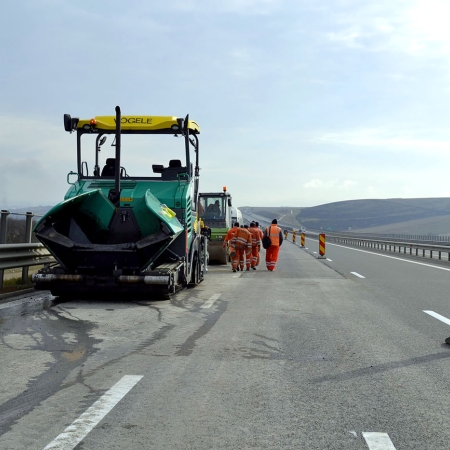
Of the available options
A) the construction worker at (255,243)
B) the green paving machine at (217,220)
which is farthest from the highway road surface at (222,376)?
the green paving machine at (217,220)

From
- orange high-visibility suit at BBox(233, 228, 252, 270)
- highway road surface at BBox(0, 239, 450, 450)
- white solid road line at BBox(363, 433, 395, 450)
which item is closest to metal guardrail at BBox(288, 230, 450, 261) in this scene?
orange high-visibility suit at BBox(233, 228, 252, 270)

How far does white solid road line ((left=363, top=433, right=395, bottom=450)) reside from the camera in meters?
3.96

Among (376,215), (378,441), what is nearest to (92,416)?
(378,441)

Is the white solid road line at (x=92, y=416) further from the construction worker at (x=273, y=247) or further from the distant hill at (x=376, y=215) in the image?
the distant hill at (x=376, y=215)

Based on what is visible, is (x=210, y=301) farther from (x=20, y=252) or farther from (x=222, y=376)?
(x=222, y=376)

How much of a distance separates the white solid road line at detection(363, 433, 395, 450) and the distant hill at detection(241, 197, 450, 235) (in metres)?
87.3

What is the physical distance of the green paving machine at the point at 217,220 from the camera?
23.9 meters

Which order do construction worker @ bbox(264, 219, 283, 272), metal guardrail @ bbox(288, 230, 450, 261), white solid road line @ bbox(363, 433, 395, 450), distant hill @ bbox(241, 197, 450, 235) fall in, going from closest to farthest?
white solid road line @ bbox(363, 433, 395, 450) → construction worker @ bbox(264, 219, 283, 272) → metal guardrail @ bbox(288, 230, 450, 261) → distant hill @ bbox(241, 197, 450, 235)

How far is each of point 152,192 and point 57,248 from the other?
2.14m

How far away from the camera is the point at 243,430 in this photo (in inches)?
169

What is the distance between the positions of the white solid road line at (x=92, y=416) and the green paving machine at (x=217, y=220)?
58.2 ft

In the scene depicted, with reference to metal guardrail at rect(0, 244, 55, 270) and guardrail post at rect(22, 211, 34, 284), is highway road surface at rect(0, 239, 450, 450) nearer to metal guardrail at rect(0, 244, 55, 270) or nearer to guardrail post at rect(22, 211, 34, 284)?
metal guardrail at rect(0, 244, 55, 270)

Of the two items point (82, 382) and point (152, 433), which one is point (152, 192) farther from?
point (152, 433)

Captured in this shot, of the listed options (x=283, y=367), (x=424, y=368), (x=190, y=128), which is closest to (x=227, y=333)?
(x=283, y=367)
